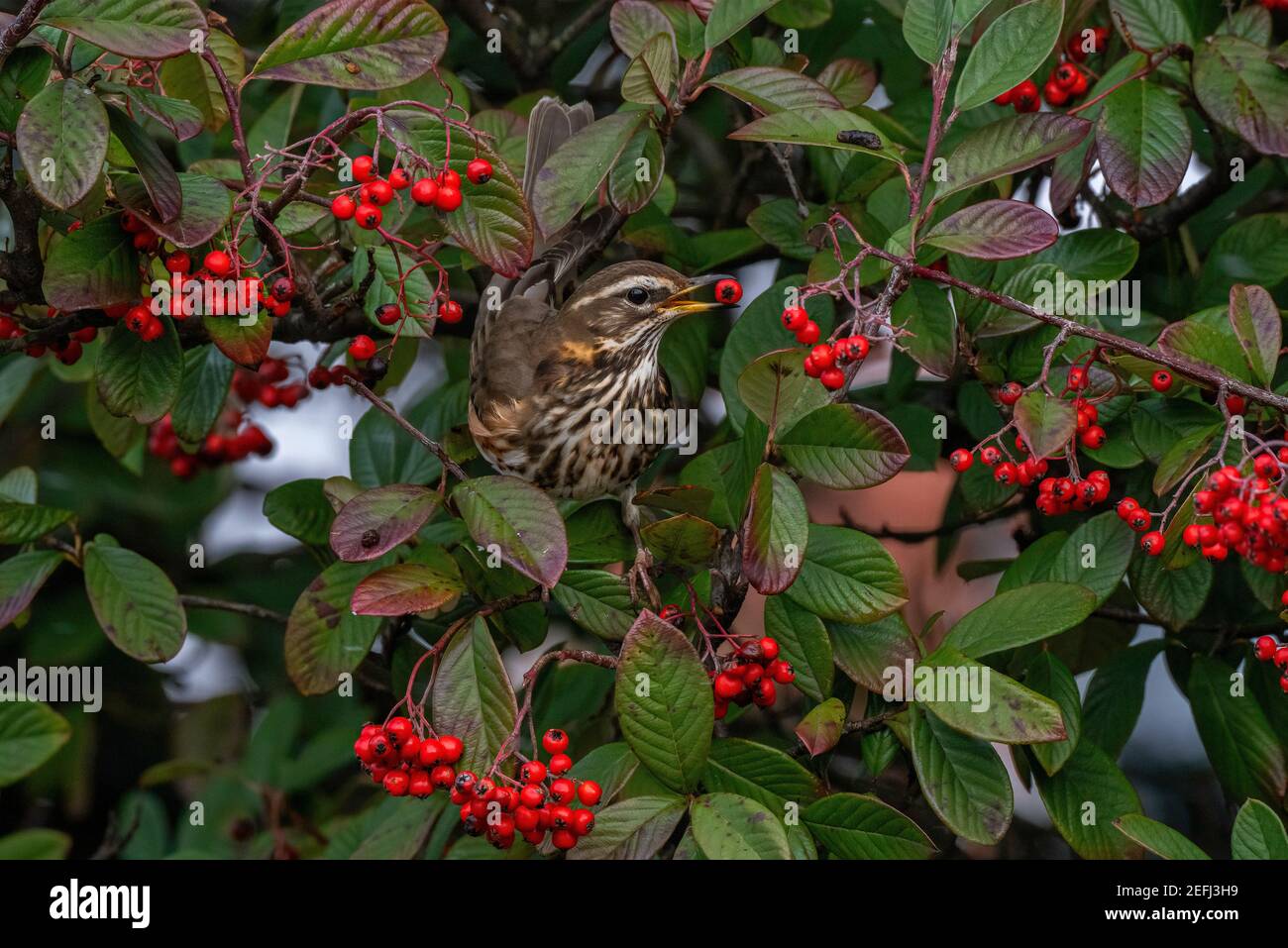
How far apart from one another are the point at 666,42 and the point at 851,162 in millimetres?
689

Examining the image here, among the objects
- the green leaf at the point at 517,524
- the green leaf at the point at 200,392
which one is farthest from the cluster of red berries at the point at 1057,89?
the green leaf at the point at 200,392

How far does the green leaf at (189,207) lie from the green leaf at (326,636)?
33.0 inches

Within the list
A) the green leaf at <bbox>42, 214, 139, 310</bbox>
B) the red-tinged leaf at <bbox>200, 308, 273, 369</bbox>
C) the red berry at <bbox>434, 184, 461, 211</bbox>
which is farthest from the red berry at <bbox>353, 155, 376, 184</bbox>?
the green leaf at <bbox>42, 214, 139, 310</bbox>

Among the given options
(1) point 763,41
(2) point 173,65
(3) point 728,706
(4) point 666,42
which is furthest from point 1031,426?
(2) point 173,65

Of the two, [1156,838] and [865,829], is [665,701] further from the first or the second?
[1156,838]

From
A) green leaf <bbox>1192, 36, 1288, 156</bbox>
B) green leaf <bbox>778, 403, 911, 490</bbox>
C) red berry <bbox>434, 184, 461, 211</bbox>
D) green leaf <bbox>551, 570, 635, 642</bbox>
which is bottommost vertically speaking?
green leaf <bbox>551, 570, 635, 642</bbox>

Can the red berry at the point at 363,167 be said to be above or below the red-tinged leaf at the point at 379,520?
above

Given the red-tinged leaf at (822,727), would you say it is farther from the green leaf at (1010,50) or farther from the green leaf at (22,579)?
the green leaf at (22,579)

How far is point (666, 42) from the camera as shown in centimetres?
230

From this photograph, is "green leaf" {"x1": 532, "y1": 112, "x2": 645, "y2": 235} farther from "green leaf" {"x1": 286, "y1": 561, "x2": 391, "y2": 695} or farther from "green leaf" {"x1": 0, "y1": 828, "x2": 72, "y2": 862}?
"green leaf" {"x1": 0, "y1": 828, "x2": 72, "y2": 862}

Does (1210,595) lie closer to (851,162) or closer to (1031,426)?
(1031,426)

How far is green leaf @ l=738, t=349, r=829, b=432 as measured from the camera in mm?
2195

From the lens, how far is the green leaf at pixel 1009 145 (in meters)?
2.11

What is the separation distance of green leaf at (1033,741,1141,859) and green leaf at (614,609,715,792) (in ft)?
2.21
